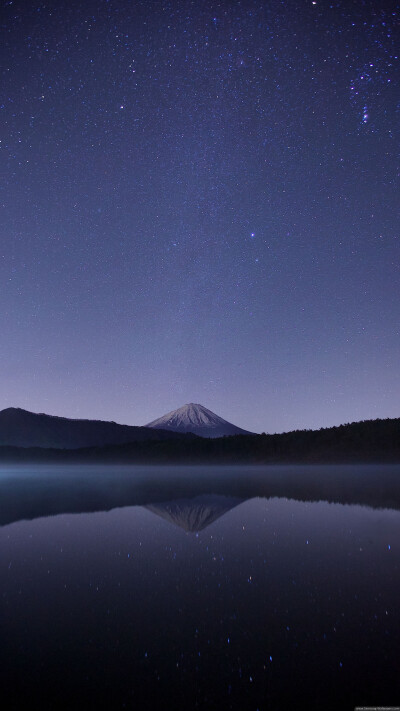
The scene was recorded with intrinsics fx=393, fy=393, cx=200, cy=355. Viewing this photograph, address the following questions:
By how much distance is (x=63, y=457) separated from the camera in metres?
173

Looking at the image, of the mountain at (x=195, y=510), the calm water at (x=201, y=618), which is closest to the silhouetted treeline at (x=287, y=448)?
the mountain at (x=195, y=510)

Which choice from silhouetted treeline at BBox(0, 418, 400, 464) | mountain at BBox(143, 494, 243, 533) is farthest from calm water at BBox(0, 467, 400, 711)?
silhouetted treeline at BBox(0, 418, 400, 464)

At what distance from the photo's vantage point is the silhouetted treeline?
90812 mm

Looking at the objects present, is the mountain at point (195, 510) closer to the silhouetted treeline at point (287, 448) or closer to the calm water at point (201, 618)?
the calm water at point (201, 618)

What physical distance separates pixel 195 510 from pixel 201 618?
11388 millimetres

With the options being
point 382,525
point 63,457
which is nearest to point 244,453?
point 63,457

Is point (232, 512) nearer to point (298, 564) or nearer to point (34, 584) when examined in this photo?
point (298, 564)

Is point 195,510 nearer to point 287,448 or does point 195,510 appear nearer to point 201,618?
point 201,618

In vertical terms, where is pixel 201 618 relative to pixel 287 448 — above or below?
below

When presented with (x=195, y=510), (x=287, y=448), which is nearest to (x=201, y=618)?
(x=195, y=510)

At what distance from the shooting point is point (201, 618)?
6.46 m

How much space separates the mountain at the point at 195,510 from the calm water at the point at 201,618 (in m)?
1.30

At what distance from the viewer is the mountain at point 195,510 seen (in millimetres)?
14656

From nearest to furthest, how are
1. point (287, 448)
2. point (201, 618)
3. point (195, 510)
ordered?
point (201, 618)
point (195, 510)
point (287, 448)
